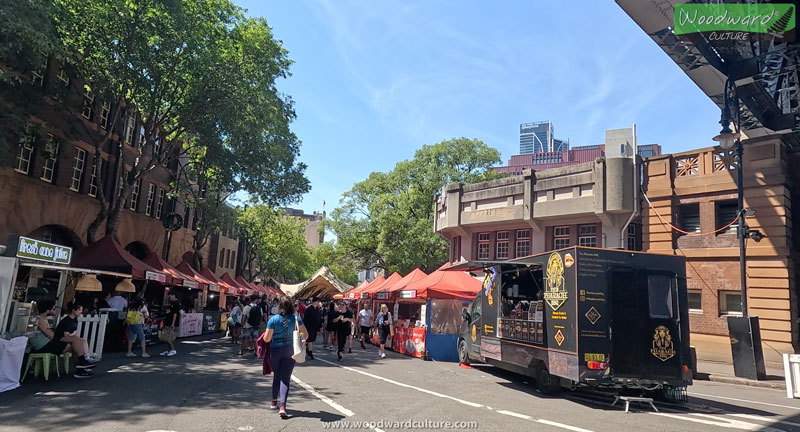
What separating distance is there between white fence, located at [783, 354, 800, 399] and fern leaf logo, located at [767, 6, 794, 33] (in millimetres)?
9026

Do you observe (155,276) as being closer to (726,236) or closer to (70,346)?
(70,346)

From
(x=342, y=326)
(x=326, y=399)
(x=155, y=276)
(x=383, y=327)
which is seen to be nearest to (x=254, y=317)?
(x=342, y=326)

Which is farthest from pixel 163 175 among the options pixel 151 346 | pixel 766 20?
pixel 766 20

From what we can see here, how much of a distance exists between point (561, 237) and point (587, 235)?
1318 millimetres

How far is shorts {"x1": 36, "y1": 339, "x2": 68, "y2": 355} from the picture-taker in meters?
9.47

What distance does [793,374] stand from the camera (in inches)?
389

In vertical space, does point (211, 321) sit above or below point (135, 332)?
below

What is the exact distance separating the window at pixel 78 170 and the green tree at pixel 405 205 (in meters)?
20.5

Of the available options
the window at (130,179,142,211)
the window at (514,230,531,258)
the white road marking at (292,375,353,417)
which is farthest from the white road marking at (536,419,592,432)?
the window at (130,179,142,211)

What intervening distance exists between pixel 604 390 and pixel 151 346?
45.1 ft

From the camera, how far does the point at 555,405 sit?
29.3 ft

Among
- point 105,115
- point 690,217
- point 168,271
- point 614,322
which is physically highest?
point 105,115

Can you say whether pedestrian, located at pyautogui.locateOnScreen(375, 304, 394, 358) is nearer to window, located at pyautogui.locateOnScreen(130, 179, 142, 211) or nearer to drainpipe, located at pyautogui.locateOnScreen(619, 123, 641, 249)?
drainpipe, located at pyautogui.locateOnScreen(619, 123, 641, 249)

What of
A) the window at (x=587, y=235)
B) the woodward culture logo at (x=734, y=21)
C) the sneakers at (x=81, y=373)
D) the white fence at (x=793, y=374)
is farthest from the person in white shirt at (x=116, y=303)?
the woodward culture logo at (x=734, y=21)
